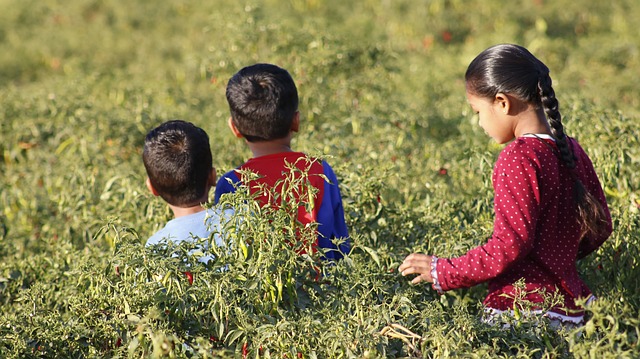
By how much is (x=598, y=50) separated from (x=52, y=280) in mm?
6371

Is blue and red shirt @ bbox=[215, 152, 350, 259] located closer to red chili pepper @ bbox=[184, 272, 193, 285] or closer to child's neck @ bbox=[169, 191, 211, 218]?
child's neck @ bbox=[169, 191, 211, 218]

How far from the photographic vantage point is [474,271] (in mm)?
2316

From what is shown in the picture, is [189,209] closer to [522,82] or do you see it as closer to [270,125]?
[270,125]

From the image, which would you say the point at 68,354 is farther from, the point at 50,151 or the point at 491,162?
the point at 50,151

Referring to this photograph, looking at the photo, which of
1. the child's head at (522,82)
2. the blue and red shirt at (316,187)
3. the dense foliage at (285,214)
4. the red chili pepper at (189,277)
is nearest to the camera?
the dense foliage at (285,214)

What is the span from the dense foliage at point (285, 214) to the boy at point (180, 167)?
1.10ft

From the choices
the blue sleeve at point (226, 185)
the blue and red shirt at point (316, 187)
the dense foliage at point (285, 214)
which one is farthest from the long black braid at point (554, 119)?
the blue sleeve at point (226, 185)

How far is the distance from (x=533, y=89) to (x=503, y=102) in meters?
0.09

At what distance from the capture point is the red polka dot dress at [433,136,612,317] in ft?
7.45

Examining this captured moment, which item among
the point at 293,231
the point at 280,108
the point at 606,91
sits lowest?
the point at 606,91

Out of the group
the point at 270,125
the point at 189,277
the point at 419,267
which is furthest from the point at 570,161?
the point at 189,277

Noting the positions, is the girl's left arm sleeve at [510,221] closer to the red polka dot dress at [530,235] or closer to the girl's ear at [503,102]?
the red polka dot dress at [530,235]

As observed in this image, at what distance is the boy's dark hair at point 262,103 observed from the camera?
283cm

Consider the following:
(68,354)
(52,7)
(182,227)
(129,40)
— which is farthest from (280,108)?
(52,7)
